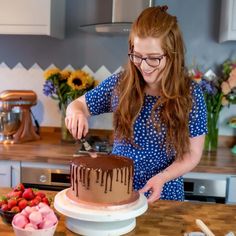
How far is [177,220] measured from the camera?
48.3 inches

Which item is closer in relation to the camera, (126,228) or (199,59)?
(126,228)

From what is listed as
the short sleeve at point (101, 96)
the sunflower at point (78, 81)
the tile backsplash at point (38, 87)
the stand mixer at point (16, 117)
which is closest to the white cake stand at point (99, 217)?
the short sleeve at point (101, 96)

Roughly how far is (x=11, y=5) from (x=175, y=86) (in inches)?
51.5

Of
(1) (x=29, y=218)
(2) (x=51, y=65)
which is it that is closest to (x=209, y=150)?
(2) (x=51, y=65)

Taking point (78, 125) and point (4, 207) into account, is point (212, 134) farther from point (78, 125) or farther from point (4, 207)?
point (4, 207)

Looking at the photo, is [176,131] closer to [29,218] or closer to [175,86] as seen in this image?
[175,86]

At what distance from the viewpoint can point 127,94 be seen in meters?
1.49

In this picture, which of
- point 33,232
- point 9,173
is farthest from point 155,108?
point 9,173

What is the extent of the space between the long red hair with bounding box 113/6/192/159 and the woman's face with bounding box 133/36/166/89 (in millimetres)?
17

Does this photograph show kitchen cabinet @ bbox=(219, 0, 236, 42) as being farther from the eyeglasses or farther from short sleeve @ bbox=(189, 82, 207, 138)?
the eyeglasses

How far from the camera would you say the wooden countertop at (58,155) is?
2.03m

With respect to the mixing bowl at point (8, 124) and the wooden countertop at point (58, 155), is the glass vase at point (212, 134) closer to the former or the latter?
the wooden countertop at point (58, 155)

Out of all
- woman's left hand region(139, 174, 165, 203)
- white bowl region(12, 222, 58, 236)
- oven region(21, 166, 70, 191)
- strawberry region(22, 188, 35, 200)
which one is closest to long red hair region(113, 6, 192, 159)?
woman's left hand region(139, 174, 165, 203)

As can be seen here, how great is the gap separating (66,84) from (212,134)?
959mm
